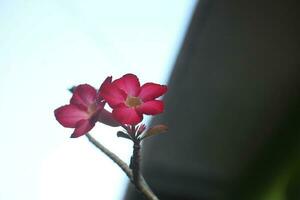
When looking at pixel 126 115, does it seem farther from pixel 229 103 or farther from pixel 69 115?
pixel 229 103

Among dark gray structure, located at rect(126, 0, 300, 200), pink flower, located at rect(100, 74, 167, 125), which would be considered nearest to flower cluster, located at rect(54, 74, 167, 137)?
pink flower, located at rect(100, 74, 167, 125)

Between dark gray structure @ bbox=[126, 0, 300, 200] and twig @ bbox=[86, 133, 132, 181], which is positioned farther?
dark gray structure @ bbox=[126, 0, 300, 200]

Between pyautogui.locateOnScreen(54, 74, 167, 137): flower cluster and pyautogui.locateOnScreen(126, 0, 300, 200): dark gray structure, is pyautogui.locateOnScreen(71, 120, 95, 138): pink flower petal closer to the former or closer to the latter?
pyautogui.locateOnScreen(54, 74, 167, 137): flower cluster

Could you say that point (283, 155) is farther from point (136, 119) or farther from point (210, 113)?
point (136, 119)

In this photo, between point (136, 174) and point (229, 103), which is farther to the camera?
point (229, 103)

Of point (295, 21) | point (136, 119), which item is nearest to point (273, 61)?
point (295, 21)

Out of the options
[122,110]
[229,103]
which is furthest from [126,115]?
[229,103]

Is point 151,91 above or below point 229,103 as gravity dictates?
above

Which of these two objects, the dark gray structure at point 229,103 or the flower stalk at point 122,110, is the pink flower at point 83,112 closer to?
the flower stalk at point 122,110
